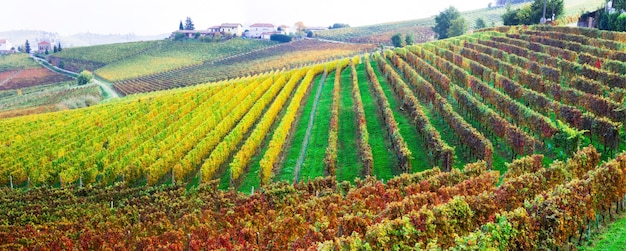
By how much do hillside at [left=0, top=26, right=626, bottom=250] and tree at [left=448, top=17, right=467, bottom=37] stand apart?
40.6 meters

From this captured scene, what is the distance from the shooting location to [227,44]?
15362cm

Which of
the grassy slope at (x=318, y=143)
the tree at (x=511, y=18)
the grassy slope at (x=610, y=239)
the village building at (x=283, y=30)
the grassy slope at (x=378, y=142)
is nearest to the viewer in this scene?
the grassy slope at (x=610, y=239)

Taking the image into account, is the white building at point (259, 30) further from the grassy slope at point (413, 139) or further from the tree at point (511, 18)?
the grassy slope at point (413, 139)

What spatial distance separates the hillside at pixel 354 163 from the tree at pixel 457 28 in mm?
40588

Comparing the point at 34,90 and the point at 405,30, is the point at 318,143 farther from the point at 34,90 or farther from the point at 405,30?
the point at 405,30

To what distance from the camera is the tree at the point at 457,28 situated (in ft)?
343

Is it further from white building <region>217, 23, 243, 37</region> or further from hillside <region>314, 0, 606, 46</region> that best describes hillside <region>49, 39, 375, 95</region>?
white building <region>217, 23, 243, 37</region>

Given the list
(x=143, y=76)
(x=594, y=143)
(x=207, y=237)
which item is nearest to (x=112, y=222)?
(x=207, y=237)

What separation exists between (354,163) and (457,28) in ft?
260

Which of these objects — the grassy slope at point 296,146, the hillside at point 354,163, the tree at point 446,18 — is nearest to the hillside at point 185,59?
the tree at point 446,18

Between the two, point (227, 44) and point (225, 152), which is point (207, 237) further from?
point (227, 44)

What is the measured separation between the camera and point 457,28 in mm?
104938

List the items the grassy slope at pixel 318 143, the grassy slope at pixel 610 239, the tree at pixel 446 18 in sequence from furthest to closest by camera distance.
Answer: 1. the tree at pixel 446 18
2. the grassy slope at pixel 318 143
3. the grassy slope at pixel 610 239

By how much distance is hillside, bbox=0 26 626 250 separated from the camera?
677 inches
